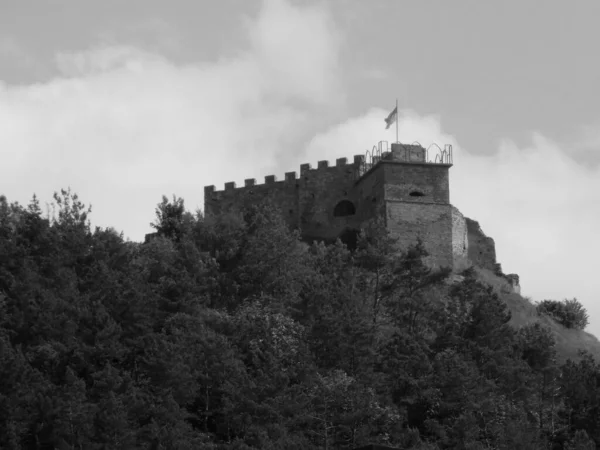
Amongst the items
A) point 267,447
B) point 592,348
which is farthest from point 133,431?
point 592,348

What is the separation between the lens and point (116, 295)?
198ft

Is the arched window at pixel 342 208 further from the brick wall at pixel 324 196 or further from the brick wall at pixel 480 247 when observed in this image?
the brick wall at pixel 480 247

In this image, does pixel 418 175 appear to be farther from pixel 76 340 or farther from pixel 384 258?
pixel 76 340

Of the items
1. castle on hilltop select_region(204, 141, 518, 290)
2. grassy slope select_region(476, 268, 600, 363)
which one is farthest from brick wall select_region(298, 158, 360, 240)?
grassy slope select_region(476, 268, 600, 363)

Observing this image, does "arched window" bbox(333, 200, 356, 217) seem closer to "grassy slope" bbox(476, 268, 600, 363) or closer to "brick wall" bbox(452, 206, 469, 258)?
"brick wall" bbox(452, 206, 469, 258)

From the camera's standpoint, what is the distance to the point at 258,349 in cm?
5759

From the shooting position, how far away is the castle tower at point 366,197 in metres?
68.3

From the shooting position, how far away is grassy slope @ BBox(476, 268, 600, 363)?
70062 mm

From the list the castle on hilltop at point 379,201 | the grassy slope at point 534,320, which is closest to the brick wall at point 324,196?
the castle on hilltop at point 379,201

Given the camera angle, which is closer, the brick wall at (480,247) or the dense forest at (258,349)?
the dense forest at (258,349)

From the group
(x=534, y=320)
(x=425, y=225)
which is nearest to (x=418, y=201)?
(x=425, y=225)

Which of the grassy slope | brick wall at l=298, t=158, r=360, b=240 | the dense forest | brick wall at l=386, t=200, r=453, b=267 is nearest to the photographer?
the dense forest

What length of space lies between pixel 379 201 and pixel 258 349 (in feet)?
44.9

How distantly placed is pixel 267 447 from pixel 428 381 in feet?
28.3
